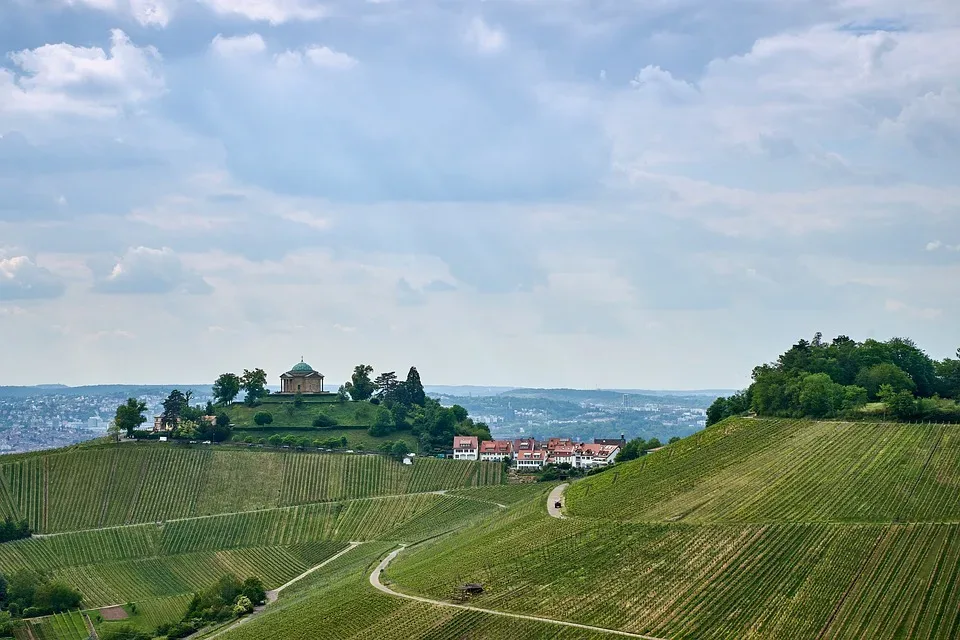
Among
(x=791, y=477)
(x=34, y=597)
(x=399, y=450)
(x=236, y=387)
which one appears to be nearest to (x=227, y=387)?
(x=236, y=387)

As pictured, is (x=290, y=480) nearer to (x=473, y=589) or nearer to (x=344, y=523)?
(x=344, y=523)

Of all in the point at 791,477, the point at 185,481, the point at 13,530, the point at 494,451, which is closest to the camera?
the point at 791,477

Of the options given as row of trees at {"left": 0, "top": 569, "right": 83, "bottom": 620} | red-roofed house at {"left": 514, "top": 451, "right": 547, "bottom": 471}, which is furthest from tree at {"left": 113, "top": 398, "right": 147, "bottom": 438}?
red-roofed house at {"left": 514, "top": 451, "right": 547, "bottom": 471}

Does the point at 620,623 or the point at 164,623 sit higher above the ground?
the point at 620,623

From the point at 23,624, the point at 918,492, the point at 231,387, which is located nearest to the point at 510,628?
the point at 918,492

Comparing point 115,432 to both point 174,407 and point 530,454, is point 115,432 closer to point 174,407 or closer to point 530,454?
point 174,407

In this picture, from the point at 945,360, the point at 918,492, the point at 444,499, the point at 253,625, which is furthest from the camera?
the point at 444,499
